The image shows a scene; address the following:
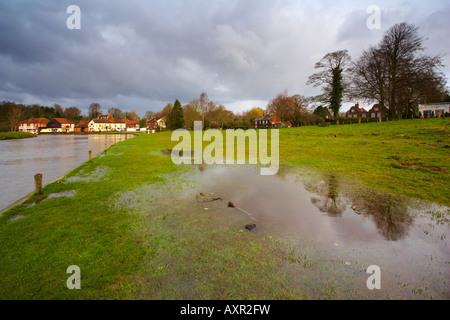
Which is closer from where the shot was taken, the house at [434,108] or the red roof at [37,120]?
the house at [434,108]

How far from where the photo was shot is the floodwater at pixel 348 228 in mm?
3674

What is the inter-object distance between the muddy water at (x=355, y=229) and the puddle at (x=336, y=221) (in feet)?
0.06

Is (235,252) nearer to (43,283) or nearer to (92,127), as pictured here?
(43,283)

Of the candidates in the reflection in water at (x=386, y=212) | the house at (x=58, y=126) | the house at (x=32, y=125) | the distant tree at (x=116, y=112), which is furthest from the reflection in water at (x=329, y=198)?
the distant tree at (x=116, y=112)

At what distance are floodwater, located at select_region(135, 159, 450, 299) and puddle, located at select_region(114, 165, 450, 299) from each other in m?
0.02

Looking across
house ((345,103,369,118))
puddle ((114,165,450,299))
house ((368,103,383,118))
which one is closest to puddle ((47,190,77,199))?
puddle ((114,165,450,299))

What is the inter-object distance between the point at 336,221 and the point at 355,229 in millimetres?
602

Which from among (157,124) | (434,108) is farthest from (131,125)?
(434,108)

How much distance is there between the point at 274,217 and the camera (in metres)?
6.57

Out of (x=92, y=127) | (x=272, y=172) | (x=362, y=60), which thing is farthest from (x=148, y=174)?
(x=92, y=127)

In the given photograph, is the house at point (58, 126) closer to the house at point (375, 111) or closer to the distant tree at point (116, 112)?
the distant tree at point (116, 112)

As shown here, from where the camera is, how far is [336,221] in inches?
244

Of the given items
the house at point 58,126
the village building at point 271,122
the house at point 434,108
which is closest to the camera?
the house at point 434,108

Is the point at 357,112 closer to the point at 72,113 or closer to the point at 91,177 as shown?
the point at 91,177
